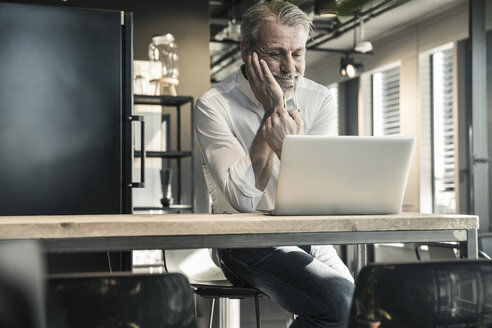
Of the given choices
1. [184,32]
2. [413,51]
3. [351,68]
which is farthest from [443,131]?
[184,32]

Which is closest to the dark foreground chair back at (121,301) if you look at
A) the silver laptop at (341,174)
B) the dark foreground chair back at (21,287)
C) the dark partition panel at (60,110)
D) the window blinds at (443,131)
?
the dark foreground chair back at (21,287)

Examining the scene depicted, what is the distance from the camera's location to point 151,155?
16.1 feet

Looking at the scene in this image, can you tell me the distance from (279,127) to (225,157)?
0.67 ft

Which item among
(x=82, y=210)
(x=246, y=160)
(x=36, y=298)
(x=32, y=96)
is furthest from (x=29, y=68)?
(x=36, y=298)

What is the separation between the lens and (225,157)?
1.98 m

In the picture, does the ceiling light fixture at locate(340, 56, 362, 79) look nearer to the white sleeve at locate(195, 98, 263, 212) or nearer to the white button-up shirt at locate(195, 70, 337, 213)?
the white button-up shirt at locate(195, 70, 337, 213)

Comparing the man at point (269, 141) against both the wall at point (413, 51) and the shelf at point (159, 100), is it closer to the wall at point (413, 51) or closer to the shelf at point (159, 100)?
the shelf at point (159, 100)

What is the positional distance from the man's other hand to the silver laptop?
34cm

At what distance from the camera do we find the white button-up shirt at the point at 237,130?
1.92 meters

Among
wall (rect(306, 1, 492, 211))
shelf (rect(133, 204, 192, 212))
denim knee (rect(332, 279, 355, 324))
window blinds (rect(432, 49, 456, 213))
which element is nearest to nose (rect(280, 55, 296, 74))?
denim knee (rect(332, 279, 355, 324))

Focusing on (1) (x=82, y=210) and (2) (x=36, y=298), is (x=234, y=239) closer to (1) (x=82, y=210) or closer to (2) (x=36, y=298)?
(2) (x=36, y=298)

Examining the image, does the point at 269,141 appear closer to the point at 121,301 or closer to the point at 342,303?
the point at 342,303

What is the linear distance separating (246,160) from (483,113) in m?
3.18

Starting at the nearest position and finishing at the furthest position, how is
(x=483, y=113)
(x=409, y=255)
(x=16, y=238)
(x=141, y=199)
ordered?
(x=16, y=238) < (x=483, y=113) < (x=141, y=199) < (x=409, y=255)
